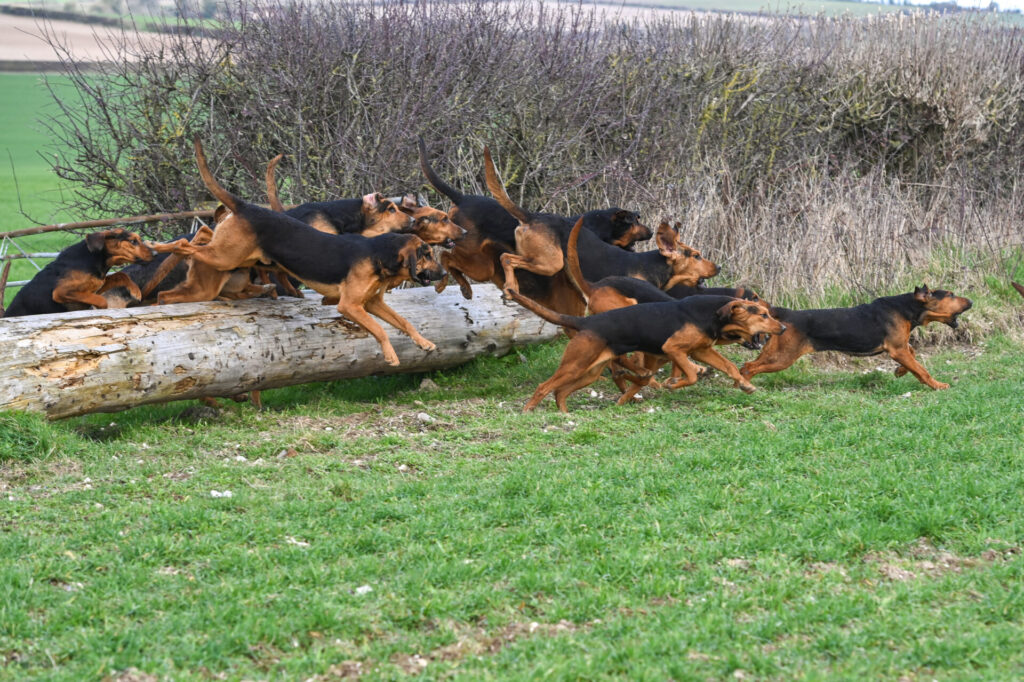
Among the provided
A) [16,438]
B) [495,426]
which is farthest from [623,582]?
[16,438]

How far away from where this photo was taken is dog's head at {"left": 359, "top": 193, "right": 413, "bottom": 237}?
9.19 m

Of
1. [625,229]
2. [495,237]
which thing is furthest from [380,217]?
[625,229]

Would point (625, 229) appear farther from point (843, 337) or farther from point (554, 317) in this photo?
point (843, 337)

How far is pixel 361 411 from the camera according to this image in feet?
29.3

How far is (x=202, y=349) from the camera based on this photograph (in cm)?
809

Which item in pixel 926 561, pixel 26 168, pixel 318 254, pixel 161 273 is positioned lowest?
pixel 26 168

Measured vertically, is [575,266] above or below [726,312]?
above

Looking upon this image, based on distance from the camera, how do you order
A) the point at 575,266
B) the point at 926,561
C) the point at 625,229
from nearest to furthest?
1. the point at 926,561
2. the point at 575,266
3. the point at 625,229

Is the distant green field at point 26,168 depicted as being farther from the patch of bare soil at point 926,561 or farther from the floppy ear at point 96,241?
the patch of bare soil at point 926,561

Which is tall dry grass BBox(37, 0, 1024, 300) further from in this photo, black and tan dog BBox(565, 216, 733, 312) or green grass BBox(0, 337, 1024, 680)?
green grass BBox(0, 337, 1024, 680)

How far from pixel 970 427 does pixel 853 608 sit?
3.42m

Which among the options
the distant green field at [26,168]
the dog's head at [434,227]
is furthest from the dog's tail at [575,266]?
the distant green field at [26,168]

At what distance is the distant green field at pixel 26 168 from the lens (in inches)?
745

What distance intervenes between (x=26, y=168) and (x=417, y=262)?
111 feet
